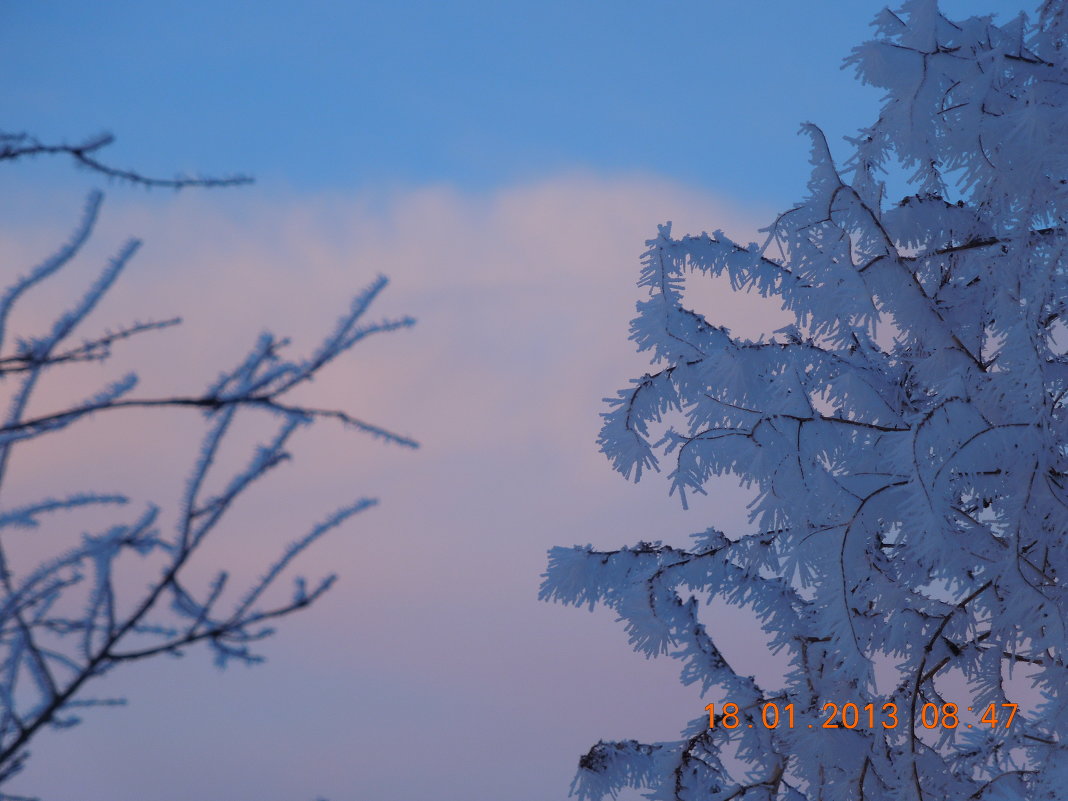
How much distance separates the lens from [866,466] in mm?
4184

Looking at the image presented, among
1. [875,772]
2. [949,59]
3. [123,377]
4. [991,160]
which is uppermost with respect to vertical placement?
[949,59]

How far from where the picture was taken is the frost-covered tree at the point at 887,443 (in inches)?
147

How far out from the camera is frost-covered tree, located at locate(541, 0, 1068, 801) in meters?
3.75

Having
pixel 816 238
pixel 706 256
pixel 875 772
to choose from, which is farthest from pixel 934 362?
pixel 875 772

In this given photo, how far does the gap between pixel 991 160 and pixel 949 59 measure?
0.54m

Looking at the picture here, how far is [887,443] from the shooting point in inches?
143

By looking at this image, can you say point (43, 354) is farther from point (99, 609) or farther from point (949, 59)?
point (949, 59)

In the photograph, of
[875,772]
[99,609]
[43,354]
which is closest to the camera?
[99,609]

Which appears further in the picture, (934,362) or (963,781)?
(934,362)

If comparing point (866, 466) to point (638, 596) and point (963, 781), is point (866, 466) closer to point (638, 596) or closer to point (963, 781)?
point (638, 596)

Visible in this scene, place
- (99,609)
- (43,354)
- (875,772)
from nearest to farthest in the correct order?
(99,609)
(43,354)
(875,772)

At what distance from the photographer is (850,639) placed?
11.1ft

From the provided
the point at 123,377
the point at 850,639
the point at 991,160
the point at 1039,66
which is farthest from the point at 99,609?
the point at 1039,66

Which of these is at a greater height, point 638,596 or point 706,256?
point 706,256
